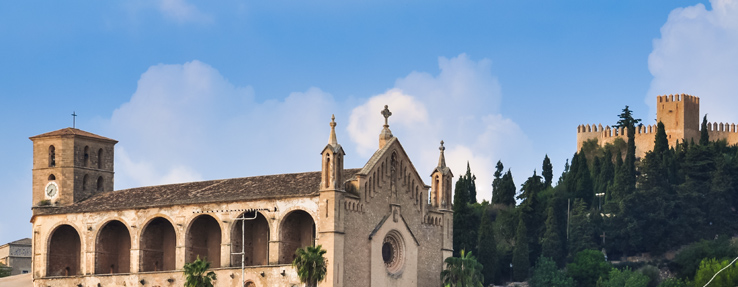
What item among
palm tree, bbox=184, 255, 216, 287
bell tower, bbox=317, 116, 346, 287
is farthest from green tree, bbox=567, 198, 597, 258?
palm tree, bbox=184, 255, 216, 287

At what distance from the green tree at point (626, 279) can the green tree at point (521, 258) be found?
21.4ft

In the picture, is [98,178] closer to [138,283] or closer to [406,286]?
[138,283]

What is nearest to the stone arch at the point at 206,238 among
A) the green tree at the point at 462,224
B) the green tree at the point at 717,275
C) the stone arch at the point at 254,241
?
the stone arch at the point at 254,241

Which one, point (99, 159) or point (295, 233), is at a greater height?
point (99, 159)

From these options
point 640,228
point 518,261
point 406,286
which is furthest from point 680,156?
point 406,286

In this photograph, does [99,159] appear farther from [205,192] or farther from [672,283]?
→ [672,283]

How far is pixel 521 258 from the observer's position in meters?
96.1

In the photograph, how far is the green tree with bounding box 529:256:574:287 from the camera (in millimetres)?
93188

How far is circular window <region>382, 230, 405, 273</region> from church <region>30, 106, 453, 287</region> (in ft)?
0.17

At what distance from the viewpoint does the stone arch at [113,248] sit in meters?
66.0

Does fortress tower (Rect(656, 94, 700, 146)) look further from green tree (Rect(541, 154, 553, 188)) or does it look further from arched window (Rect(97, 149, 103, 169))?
arched window (Rect(97, 149, 103, 169))

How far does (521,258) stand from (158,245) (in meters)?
38.6

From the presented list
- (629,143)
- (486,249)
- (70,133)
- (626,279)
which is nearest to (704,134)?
(629,143)

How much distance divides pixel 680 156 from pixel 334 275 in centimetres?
6037
